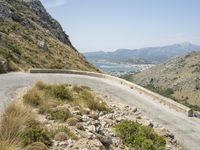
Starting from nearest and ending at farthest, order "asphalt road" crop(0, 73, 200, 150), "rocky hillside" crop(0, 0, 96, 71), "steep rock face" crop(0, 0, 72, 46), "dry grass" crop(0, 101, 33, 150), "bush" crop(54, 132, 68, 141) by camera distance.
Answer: "dry grass" crop(0, 101, 33, 150)
"bush" crop(54, 132, 68, 141)
"asphalt road" crop(0, 73, 200, 150)
"rocky hillside" crop(0, 0, 96, 71)
"steep rock face" crop(0, 0, 72, 46)

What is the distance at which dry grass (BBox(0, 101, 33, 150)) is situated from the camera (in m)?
7.90

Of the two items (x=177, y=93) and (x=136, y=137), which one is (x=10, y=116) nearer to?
(x=136, y=137)

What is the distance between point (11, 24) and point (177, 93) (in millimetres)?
125355

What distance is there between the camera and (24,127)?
9531 mm

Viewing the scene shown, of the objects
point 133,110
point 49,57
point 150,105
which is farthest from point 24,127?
point 49,57

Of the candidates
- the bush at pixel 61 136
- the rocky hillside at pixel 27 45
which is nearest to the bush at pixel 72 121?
the bush at pixel 61 136

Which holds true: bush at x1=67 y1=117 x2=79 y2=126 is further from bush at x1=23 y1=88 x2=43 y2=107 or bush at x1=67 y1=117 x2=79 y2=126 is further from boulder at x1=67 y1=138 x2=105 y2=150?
bush at x1=23 y1=88 x2=43 y2=107

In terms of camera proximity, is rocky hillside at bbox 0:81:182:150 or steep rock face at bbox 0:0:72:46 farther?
steep rock face at bbox 0:0:72:46

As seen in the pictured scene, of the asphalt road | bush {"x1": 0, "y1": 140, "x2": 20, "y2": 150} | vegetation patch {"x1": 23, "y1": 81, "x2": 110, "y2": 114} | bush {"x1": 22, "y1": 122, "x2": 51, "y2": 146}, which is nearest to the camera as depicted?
bush {"x1": 0, "y1": 140, "x2": 20, "y2": 150}

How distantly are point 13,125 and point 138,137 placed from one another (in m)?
6.31

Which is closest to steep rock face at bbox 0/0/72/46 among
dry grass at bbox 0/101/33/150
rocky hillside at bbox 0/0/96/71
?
rocky hillside at bbox 0/0/96/71

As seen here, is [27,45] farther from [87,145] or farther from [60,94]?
[87,145]

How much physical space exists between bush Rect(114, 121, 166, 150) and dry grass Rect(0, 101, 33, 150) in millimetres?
4711

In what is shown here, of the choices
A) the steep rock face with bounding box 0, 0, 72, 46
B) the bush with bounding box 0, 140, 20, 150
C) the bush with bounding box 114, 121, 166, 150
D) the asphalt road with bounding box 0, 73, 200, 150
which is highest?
the steep rock face with bounding box 0, 0, 72, 46
